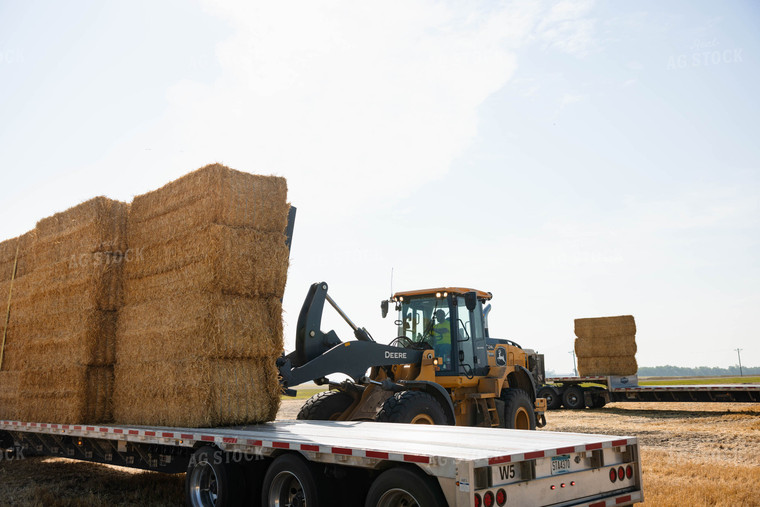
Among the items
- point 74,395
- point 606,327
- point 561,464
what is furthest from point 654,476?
point 606,327

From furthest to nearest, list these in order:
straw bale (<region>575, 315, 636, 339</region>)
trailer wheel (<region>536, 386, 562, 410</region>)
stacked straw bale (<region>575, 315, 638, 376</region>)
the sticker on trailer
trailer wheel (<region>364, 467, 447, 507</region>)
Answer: straw bale (<region>575, 315, 636, 339</region>), stacked straw bale (<region>575, 315, 638, 376</region>), trailer wheel (<region>536, 386, 562, 410</region>), the sticker on trailer, trailer wheel (<region>364, 467, 447, 507</region>)

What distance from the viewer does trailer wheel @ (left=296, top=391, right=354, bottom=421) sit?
9.55 metres

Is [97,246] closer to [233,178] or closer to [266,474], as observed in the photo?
[233,178]

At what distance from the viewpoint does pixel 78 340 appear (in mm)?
9008

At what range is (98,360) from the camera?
9.05 meters

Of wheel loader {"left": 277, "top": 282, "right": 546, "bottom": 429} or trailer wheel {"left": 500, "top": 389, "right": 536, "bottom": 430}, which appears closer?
wheel loader {"left": 277, "top": 282, "right": 546, "bottom": 429}

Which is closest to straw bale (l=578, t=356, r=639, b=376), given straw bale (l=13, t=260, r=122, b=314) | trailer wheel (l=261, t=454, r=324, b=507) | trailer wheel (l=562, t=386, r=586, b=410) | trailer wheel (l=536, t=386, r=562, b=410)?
trailer wheel (l=562, t=386, r=586, b=410)

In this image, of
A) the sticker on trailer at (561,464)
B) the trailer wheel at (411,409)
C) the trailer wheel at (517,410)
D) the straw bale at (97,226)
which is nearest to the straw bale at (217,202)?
the straw bale at (97,226)

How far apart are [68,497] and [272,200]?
15.0ft

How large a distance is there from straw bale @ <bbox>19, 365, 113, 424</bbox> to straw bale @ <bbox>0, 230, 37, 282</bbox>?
211 centimetres

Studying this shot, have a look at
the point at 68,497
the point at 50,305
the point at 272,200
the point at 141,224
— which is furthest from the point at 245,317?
the point at 50,305

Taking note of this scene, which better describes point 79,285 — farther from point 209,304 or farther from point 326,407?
point 326,407

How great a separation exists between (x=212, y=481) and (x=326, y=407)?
10.6ft

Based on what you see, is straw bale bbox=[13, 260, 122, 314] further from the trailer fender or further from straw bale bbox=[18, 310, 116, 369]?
the trailer fender
